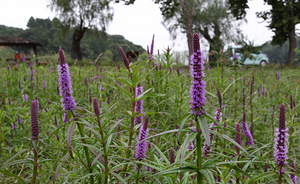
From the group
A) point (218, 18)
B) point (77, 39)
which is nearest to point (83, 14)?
point (77, 39)

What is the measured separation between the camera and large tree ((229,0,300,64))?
2217 centimetres

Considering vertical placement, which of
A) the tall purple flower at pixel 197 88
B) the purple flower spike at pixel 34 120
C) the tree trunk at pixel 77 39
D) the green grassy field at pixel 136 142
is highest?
the tree trunk at pixel 77 39

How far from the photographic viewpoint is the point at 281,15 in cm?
2302

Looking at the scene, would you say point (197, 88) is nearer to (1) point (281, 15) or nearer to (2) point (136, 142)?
(2) point (136, 142)

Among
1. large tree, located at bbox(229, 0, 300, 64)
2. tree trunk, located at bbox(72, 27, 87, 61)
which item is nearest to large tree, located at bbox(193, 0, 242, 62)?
large tree, located at bbox(229, 0, 300, 64)

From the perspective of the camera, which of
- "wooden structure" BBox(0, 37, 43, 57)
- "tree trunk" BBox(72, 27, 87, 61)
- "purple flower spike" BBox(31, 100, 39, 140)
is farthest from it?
"tree trunk" BBox(72, 27, 87, 61)

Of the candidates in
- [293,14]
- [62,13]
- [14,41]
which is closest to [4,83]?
[14,41]

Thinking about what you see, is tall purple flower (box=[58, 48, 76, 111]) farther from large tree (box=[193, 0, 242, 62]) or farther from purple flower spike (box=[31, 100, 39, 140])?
large tree (box=[193, 0, 242, 62])

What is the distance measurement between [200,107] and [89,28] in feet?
124

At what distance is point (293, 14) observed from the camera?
2286 centimetres

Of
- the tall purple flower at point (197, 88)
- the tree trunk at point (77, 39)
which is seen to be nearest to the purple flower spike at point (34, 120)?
the tall purple flower at point (197, 88)

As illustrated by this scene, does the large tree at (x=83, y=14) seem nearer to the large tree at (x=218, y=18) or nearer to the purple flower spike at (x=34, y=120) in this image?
the large tree at (x=218, y=18)

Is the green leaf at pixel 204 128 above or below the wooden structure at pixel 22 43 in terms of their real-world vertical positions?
below

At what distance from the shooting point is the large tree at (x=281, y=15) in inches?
873
